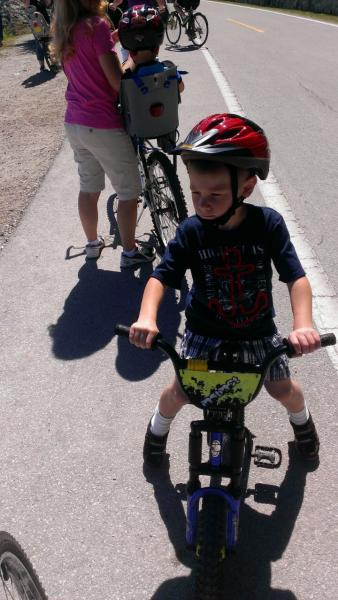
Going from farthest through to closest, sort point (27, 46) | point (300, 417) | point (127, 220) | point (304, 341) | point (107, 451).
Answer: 1. point (27, 46)
2. point (127, 220)
3. point (107, 451)
4. point (300, 417)
5. point (304, 341)

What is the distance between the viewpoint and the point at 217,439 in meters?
2.21

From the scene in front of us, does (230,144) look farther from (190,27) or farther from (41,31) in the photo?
(190,27)

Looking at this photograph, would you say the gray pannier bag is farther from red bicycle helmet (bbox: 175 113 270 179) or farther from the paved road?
red bicycle helmet (bbox: 175 113 270 179)

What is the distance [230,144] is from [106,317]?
226 centimetres

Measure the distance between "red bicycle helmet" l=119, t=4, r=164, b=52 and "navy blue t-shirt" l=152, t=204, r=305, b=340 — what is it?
78.9 inches

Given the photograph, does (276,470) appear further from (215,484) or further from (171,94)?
(171,94)

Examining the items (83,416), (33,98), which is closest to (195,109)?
(33,98)

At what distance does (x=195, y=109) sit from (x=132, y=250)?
5.03 m

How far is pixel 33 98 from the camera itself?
10.7 meters

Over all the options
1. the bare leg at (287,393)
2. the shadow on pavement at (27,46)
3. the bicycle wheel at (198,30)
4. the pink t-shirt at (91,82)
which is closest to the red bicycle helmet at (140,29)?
the pink t-shirt at (91,82)

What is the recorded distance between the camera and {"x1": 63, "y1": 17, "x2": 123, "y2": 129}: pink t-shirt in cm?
375

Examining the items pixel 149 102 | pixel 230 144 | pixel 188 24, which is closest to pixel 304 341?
pixel 230 144

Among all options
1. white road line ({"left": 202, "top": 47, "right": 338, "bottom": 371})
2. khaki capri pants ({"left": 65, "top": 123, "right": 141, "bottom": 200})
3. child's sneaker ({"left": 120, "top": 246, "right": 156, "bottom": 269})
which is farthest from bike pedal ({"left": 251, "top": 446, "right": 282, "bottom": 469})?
khaki capri pants ({"left": 65, "top": 123, "right": 141, "bottom": 200})

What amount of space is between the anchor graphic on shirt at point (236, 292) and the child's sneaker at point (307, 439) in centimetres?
77
